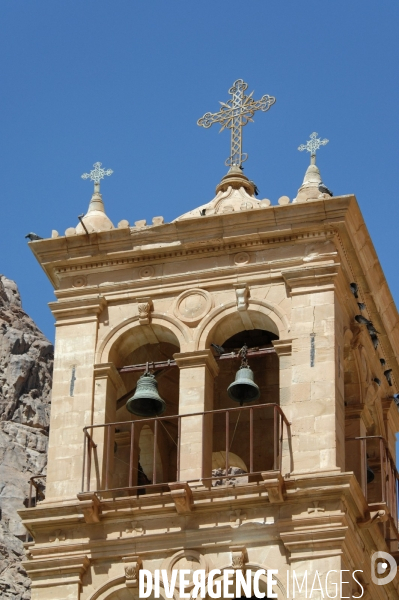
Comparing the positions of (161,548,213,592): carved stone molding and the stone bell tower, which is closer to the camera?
(161,548,213,592): carved stone molding

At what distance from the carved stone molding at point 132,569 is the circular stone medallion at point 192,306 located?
500 cm

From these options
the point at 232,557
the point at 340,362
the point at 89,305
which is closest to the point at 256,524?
the point at 232,557

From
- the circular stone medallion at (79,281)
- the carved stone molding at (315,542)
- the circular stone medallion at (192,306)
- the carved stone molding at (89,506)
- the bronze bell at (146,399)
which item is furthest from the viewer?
the circular stone medallion at (79,281)

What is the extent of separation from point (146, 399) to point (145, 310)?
197 cm

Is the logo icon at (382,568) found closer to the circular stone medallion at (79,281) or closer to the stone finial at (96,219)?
the circular stone medallion at (79,281)

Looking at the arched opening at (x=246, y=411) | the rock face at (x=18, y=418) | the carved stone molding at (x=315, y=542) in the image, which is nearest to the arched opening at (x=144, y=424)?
A: the arched opening at (x=246, y=411)

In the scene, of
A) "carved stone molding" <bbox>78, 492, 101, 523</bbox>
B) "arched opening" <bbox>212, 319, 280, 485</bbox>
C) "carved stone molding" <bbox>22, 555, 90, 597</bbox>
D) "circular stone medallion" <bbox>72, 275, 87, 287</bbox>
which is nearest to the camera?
"carved stone molding" <bbox>22, 555, 90, 597</bbox>

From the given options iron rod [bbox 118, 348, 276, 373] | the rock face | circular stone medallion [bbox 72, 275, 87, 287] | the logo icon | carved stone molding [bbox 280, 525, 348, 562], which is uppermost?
the rock face

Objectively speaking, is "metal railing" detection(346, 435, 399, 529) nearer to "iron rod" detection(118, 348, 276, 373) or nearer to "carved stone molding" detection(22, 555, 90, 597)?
"iron rod" detection(118, 348, 276, 373)

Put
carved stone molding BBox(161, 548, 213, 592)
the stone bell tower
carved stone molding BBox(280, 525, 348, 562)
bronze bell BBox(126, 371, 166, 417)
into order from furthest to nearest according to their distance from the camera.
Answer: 1. bronze bell BBox(126, 371, 166, 417)
2. the stone bell tower
3. carved stone molding BBox(161, 548, 213, 592)
4. carved stone molding BBox(280, 525, 348, 562)

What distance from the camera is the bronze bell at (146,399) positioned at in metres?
→ 35.2

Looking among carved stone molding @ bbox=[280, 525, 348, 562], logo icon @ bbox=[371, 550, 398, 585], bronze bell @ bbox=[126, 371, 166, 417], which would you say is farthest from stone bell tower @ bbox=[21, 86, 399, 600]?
bronze bell @ bbox=[126, 371, 166, 417]

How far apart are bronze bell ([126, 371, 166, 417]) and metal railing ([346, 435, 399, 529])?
147 inches

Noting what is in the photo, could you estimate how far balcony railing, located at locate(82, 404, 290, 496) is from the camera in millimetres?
34281
